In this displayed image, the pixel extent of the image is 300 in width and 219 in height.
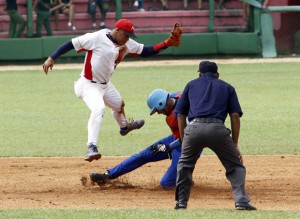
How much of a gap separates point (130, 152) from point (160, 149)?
325 centimetres

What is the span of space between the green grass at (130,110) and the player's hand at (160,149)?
10.1 ft

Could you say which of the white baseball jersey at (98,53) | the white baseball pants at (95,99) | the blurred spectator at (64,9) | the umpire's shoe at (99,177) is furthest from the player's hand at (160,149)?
the blurred spectator at (64,9)

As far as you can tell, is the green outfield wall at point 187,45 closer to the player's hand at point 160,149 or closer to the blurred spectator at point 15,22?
the blurred spectator at point 15,22

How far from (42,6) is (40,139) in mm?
12776

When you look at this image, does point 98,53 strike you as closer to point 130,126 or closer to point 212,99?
point 130,126

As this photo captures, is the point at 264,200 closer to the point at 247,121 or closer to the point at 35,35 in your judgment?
the point at 247,121

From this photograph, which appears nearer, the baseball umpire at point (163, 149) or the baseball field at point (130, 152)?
the baseball field at point (130, 152)

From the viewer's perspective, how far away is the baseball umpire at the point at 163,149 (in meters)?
9.56

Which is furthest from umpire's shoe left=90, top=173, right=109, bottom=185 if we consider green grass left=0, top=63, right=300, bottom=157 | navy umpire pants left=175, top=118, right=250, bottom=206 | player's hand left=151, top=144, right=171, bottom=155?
green grass left=0, top=63, right=300, bottom=157

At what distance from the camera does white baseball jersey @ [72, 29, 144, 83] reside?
10.9 m

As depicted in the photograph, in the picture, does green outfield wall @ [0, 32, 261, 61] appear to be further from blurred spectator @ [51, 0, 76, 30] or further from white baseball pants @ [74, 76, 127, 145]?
white baseball pants @ [74, 76, 127, 145]

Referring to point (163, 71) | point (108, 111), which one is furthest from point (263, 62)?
point (108, 111)

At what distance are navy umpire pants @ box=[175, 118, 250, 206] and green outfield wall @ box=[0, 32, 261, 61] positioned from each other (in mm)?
18345

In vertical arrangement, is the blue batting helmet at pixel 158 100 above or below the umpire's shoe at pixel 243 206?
above
